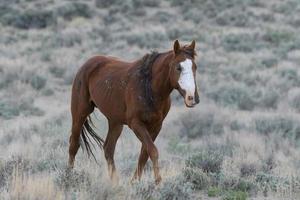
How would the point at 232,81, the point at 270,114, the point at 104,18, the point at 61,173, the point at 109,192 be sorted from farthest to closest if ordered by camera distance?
the point at 104,18, the point at 232,81, the point at 270,114, the point at 61,173, the point at 109,192

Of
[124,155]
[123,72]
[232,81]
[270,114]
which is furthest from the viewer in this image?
[232,81]

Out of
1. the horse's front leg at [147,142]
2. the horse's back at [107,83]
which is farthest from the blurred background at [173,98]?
the horse's back at [107,83]

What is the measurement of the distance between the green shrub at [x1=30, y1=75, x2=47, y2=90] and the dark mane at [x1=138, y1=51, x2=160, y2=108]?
41.5 ft

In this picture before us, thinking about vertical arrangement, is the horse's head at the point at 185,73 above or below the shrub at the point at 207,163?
above

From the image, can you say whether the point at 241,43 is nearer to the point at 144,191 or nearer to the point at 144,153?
the point at 144,153

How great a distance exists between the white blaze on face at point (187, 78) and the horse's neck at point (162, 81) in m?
0.41

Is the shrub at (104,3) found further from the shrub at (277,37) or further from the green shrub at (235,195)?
the green shrub at (235,195)

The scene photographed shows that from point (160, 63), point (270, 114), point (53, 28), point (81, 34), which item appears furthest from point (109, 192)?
point (53, 28)

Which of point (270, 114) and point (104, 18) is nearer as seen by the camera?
point (270, 114)

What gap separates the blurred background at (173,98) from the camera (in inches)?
278

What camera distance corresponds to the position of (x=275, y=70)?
2162cm

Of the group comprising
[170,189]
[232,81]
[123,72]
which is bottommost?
[232,81]

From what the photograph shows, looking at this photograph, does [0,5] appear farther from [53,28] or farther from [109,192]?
[109,192]

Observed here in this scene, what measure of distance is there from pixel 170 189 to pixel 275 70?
635 inches
